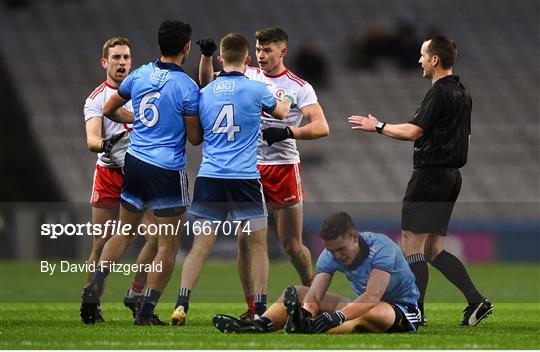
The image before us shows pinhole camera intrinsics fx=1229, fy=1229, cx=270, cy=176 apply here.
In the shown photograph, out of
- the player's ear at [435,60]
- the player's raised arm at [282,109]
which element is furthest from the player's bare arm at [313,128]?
the player's ear at [435,60]

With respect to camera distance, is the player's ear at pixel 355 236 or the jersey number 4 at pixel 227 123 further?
the jersey number 4 at pixel 227 123

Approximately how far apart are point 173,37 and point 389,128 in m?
1.77

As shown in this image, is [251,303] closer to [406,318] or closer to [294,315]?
[294,315]

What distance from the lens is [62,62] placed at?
92.0ft

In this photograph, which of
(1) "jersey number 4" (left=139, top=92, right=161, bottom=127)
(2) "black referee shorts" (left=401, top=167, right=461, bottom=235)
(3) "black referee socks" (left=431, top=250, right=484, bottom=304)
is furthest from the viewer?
(3) "black referee socks" (left=431, top=250, right=484, bottom=304)

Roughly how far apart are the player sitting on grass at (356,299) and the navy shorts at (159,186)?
1.16 metres

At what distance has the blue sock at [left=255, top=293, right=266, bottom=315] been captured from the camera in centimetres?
895

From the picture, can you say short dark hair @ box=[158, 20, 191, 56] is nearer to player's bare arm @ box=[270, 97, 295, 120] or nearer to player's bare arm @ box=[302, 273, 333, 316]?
player's bare arm @ box=[270, 97, 295, 120]

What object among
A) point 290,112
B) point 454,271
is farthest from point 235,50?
point 454,271

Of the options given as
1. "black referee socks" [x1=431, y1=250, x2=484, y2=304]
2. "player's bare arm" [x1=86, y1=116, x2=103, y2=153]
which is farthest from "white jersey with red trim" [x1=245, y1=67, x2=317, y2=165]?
"black referee socks" [x1=431, y1=250, x2=484, y2=304]

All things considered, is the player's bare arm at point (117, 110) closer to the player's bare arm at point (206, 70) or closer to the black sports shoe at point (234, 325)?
the player's bare arm at point (206, 70)

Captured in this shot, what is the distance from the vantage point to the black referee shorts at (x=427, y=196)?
982 cm

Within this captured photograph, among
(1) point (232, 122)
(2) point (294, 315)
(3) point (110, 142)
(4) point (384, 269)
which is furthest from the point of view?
(3) point (110, 142)

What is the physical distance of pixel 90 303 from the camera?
9555 mm
